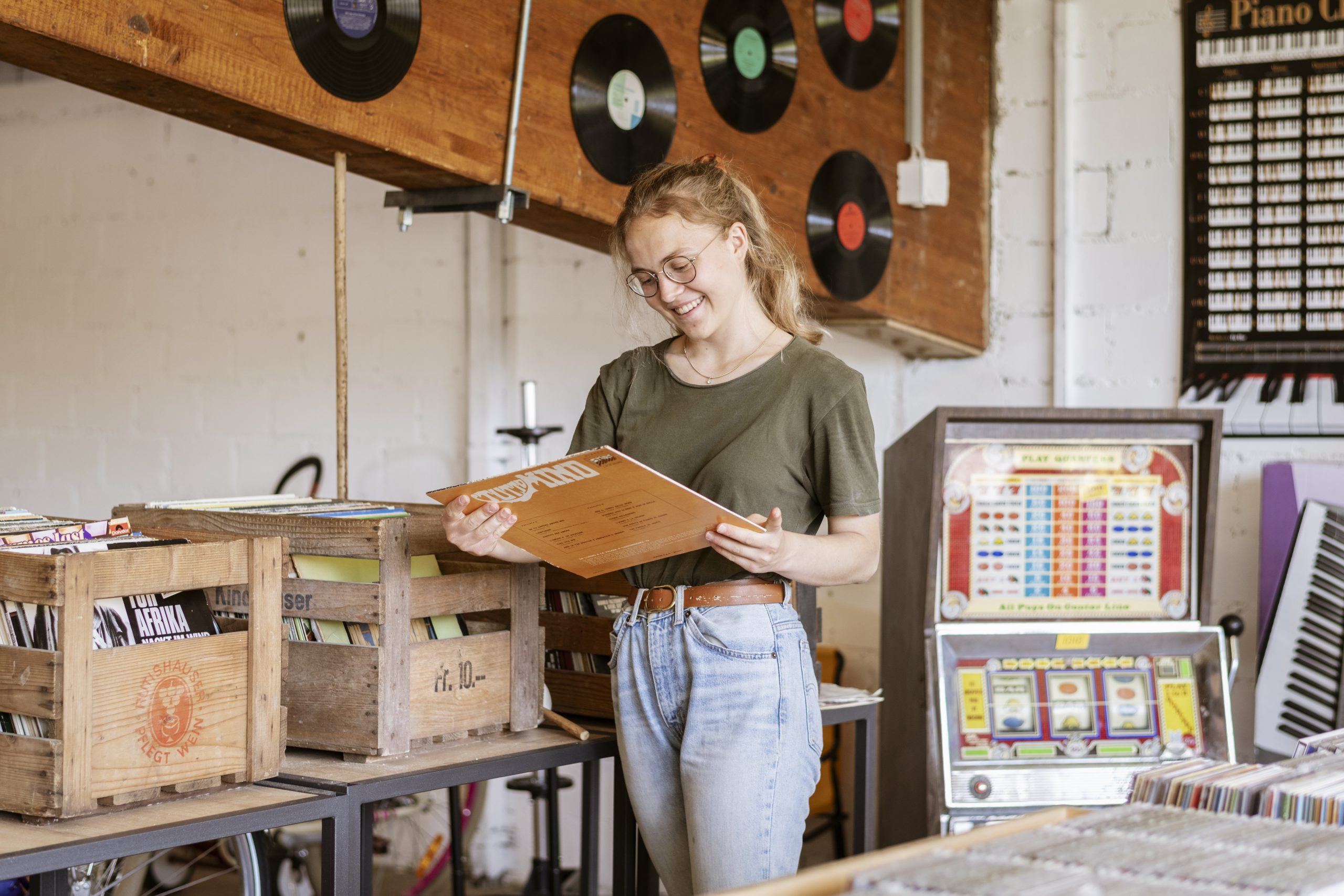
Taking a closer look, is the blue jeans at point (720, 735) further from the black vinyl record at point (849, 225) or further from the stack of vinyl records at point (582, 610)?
the black vinyl record at point (849, 225)

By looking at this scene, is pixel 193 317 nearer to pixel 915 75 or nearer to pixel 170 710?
pixel 915 75

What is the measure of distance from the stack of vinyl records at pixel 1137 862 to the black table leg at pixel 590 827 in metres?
1.27

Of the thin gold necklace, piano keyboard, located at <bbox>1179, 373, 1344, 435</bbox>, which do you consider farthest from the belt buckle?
piano keyboard, located at <bbox>1179, 373, 1344, 435</bbox>

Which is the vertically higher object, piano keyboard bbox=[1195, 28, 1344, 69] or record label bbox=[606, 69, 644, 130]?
piano keyboard bbox=[1195, 28, 1344, 69]

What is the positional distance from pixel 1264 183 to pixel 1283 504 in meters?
0.82

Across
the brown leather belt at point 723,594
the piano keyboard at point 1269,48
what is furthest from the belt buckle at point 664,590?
the piano keyboard at point 1269,48

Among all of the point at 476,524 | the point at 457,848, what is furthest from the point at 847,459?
the point at 457,848

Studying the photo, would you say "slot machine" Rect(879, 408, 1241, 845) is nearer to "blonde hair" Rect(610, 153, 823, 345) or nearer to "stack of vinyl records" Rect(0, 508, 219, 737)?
"blonde hair" Rect(610, 153, 823, 345)

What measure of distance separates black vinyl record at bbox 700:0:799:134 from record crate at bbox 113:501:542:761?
1255 millimetres

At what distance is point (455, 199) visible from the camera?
2.21 meters

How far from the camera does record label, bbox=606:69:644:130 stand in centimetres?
247

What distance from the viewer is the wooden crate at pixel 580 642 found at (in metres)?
2.15

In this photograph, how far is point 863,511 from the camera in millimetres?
1717

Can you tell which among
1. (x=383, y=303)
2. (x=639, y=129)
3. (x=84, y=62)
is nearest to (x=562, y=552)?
(x=84, y=62)
